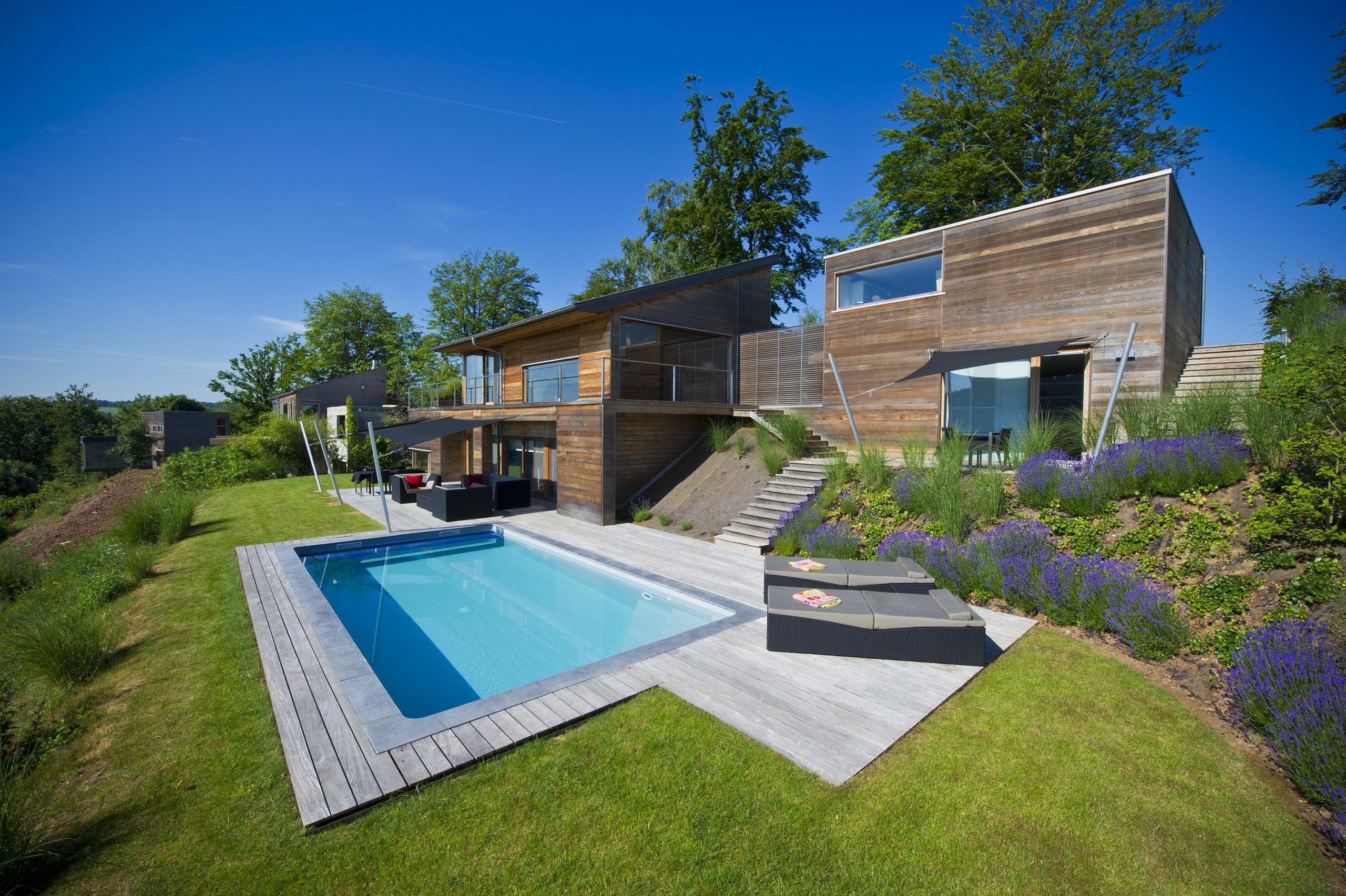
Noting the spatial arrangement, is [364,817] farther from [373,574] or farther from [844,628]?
[373,574]

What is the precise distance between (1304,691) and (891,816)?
112 inches

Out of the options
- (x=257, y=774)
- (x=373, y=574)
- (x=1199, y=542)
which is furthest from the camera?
(x=373, y=574)

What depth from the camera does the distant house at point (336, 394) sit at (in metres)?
29.3

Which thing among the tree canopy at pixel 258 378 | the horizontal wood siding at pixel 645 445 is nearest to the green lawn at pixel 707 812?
the horizontal wood siding at pixel 645 445

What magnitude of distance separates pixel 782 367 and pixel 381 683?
11.8 metres

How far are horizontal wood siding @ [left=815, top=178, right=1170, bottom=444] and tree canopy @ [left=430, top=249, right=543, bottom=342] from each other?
27389 mm

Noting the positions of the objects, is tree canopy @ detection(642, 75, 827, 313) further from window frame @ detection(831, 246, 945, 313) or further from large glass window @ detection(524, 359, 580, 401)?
large glass window @ detection(524, 359, 580, 401)

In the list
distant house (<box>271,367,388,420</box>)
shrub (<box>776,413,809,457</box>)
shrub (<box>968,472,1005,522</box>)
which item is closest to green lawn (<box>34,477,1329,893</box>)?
shrub (<box>968,472,1005,522</box>)

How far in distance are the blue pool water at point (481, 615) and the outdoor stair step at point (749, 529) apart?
9.04ft

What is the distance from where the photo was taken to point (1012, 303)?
9945 millimetres

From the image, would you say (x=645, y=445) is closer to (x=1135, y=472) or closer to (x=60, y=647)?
(x=1135, y=472)

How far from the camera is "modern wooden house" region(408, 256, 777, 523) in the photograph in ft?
39.7

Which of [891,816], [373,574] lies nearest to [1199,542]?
[891,816]

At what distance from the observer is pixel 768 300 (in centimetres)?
1642
